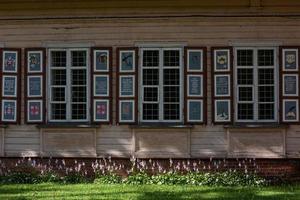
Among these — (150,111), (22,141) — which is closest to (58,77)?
(22,141)

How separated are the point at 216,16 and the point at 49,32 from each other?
4.29 m

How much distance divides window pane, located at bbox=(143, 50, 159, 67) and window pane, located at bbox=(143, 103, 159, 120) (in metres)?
1.02

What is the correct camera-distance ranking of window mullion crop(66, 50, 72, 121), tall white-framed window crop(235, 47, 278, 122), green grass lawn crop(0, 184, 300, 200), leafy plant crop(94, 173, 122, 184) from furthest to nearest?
window mullion crop(66, 50, 72, 121)
tall white-framed window crop(235, 47, 278, 122)
leafy plant crop(94, 173, 122, 184)
green grass lawn crop(0, 184, 300, 200)

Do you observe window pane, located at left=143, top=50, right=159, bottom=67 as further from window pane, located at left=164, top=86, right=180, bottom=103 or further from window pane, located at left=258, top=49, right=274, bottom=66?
window pane, located at left=258, top=49, right=274, bottom=66

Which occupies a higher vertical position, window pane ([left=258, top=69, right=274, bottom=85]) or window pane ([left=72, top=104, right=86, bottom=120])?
window pane ([left=258, top=69, right=274, bottom=85])

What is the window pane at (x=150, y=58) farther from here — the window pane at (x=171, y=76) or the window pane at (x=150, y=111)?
the window pane at (x=150, y=111)

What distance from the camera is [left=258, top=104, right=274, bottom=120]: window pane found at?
15.0 m

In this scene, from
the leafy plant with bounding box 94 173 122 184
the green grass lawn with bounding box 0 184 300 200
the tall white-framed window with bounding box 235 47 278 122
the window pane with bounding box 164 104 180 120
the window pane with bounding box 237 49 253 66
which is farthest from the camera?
the window pane with bounding box 164 104 180 120

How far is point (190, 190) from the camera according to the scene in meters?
13.3

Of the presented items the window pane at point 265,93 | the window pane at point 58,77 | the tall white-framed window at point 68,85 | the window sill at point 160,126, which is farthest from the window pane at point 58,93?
the window pane at point 265,93

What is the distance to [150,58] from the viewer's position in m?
15.3

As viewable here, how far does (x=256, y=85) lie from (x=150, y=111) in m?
2.73

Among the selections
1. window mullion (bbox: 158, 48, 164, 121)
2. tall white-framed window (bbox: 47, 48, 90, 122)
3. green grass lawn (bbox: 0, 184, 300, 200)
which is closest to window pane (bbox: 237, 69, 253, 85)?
window mullion (bbox: 158, 48, 164, 121)

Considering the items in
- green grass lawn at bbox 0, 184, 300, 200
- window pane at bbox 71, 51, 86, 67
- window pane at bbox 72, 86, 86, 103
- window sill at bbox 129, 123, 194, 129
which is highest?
window pane at bbox 71, 51, 86, 67
